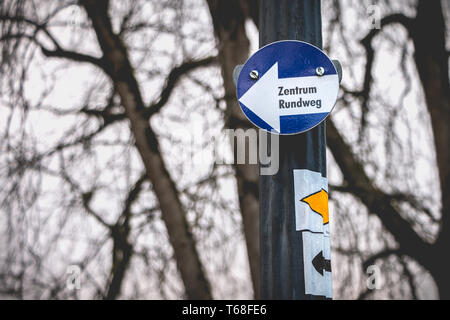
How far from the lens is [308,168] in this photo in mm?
2059

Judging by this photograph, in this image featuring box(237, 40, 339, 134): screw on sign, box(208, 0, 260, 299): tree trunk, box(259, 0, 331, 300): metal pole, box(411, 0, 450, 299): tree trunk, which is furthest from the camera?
box(411, 0, 450, 299): tree trunk

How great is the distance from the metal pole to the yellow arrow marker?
6 centimetres

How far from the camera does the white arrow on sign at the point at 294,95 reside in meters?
2.12

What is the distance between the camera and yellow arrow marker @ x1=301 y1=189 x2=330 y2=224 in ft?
6.73

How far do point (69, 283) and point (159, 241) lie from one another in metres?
0.90

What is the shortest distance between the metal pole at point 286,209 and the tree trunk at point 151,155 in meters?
3.22

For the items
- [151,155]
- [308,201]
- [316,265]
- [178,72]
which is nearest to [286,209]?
[308,201]

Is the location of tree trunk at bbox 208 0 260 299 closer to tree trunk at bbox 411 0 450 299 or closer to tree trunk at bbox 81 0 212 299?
tree trunk at bbox 81 0 212 299

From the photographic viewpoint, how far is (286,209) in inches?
80.0

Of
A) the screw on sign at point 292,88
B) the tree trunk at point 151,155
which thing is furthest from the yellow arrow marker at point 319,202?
the tree trunk at point 151,155

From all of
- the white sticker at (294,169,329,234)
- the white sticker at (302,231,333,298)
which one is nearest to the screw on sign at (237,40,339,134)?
the white sticker at (294,169,329,234)

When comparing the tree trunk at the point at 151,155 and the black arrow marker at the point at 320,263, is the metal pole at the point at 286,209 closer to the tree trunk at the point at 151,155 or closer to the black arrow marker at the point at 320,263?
the black arrow marker at the point at 320,263
